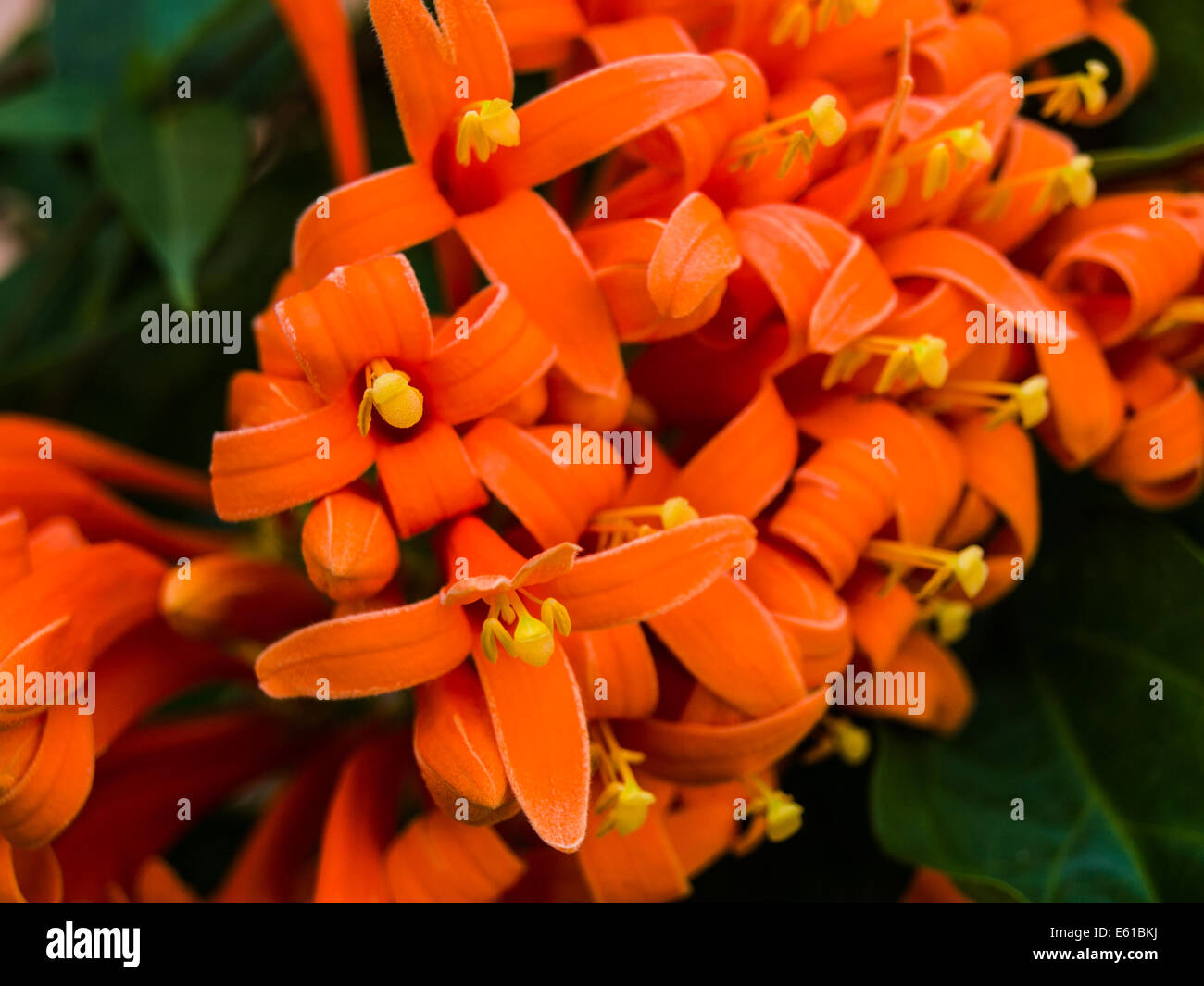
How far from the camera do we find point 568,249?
1.11ft

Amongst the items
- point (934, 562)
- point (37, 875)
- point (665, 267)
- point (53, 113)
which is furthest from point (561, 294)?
point (53, 113)

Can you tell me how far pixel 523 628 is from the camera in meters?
0.30

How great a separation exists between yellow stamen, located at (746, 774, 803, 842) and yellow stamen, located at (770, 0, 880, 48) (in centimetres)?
23

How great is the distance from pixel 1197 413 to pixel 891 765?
167 mm

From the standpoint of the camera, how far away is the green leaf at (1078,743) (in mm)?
436

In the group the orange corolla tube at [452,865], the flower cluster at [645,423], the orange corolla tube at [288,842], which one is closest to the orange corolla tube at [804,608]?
the flower cluster at [645,423]

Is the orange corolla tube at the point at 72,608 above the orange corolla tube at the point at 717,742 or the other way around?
above

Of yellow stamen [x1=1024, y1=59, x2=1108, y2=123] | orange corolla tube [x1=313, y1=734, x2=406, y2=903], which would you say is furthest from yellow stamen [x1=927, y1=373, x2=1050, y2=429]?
orange corolla tube [x1=313, y1=734, x2=406, y2=903]

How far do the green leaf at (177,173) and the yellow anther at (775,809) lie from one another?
294 mm

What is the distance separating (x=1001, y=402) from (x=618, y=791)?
168 millimetres

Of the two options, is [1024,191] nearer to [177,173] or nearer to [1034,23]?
[1034,23]

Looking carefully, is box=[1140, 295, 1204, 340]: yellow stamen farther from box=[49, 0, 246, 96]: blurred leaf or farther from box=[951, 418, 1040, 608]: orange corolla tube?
box=[49, 0, 246, 96]: blurred leaf

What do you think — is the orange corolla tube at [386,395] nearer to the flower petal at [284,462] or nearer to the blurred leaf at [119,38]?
the flower petal at [284,462]
